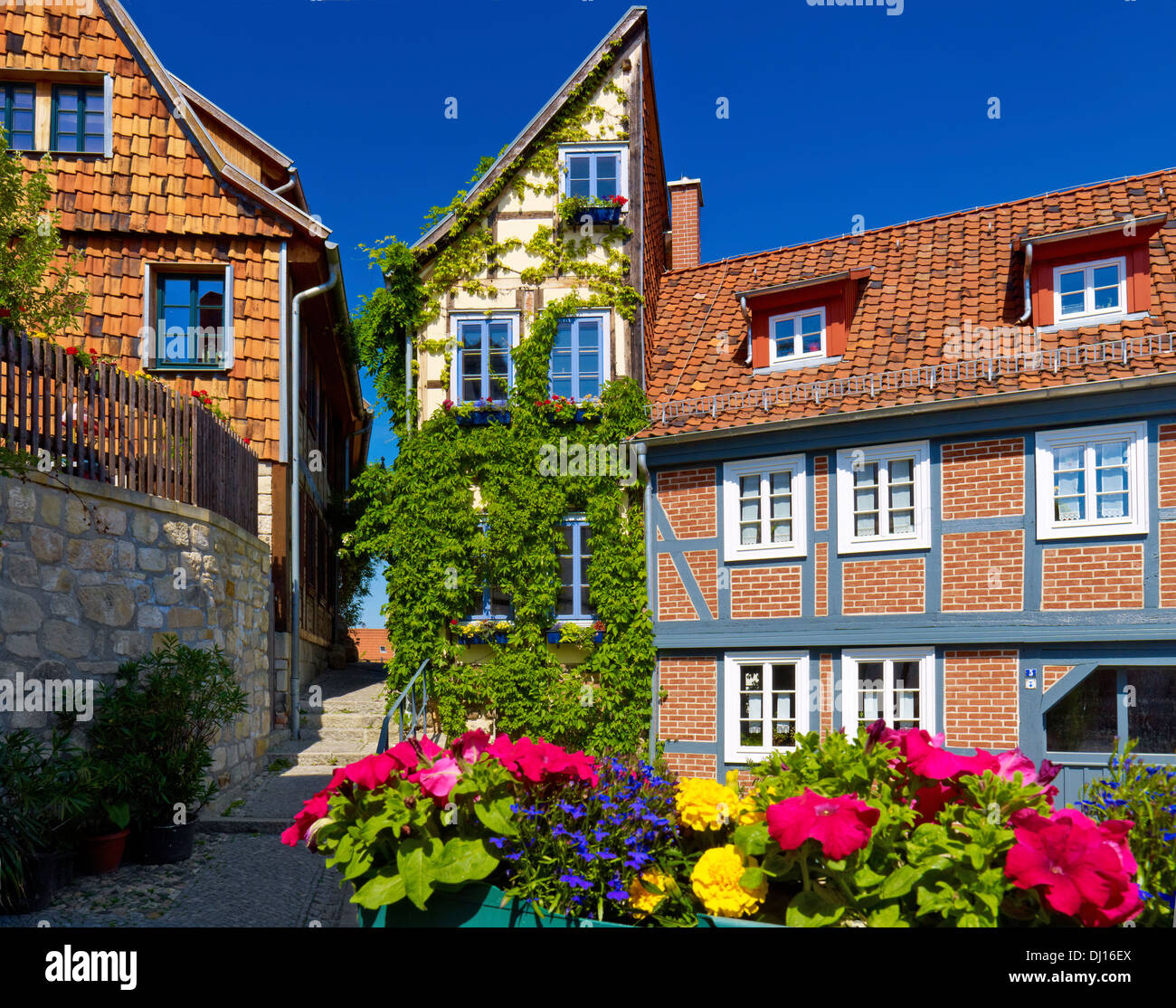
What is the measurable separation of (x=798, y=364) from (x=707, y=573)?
9.71 ft

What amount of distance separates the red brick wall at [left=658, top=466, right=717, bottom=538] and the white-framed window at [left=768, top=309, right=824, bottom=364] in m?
1.95

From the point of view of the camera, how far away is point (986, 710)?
35.1ft

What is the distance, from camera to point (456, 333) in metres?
13.3

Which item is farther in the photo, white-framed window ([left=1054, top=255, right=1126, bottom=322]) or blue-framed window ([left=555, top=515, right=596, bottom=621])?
blue-framed window ([left=555, top=515, right=596, bottom=621])

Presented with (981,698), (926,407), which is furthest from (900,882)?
(926,407)

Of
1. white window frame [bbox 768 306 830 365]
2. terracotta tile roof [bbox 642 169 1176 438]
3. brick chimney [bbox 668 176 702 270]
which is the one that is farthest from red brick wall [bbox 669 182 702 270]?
white window frame [bbox 768 306 830 365]

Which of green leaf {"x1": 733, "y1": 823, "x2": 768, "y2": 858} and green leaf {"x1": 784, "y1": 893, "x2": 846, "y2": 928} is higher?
green leaf {"x1": 733, "y1": 823, "x2": 768, "y2": 858}

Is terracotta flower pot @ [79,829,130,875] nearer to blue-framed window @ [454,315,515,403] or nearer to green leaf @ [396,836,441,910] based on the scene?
green leaf @ [396,836,441,910]

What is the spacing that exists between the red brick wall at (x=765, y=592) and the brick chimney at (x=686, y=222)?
21.2ft

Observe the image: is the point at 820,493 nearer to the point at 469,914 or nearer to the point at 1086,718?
the point at 1086,718

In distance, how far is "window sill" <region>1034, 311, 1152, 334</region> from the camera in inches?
444

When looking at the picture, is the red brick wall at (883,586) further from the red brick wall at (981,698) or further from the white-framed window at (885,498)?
the red brick wall at (981,698)

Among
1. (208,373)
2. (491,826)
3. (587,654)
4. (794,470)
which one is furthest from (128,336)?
(491,826)

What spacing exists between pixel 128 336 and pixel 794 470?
8134mm
